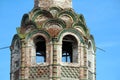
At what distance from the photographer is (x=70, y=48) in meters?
56.3

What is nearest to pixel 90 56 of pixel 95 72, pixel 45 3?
pixel 95 72

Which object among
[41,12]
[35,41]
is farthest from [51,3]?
[35,41]

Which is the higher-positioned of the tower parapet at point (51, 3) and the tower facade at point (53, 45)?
the tower parapet at point (51, 3)

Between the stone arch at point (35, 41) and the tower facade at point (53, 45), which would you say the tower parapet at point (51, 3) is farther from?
the stone arch at point (35, 41)

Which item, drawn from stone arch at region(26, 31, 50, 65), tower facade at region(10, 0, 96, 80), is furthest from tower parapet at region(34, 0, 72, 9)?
stone arch at region(26, 31, 50, 65)

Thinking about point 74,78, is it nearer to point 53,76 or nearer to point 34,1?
point 53,76

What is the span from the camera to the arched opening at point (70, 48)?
182ft

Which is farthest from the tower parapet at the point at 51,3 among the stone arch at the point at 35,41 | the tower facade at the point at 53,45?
the stone arch at the point at 35,41

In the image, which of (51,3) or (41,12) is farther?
(51,3)

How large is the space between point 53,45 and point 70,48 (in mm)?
2041

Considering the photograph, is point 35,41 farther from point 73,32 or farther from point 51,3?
point 51,3

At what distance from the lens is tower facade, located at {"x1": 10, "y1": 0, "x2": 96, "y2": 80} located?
54.4 m

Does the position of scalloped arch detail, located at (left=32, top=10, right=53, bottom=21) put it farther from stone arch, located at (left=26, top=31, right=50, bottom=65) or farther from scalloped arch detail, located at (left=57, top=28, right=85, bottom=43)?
scalloped arch detail, located at (left=57, top=28, right=85, bottom=43)

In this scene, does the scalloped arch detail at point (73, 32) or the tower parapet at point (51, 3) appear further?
the tower parapet at point (51, 3)
